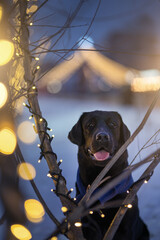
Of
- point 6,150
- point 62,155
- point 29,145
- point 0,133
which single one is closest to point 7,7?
point 0,133

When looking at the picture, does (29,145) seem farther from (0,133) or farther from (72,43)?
(72,43)

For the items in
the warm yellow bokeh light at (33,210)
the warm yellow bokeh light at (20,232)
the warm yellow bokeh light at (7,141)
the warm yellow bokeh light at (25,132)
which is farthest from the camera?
the warm yellow bokeh light at (25,132)

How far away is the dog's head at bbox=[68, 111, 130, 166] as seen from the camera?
173 centimetres

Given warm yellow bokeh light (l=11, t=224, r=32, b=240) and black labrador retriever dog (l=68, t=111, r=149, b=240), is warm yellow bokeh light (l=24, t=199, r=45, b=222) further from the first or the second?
black labrador retriever dog (l=68, t=111, r=149, b=240)

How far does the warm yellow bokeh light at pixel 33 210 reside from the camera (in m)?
1.83

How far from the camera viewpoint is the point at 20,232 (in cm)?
163

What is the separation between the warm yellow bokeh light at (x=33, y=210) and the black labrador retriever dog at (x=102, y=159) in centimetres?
33

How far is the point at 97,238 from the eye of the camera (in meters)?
1.68

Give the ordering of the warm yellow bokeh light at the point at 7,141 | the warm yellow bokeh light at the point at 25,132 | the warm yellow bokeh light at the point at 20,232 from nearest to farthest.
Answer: the warm yellow bokeh light at the point at 20,232
the warm yellow bokeh light at the point at 7,141
the warm yellow bokeh light at the point at 25,132

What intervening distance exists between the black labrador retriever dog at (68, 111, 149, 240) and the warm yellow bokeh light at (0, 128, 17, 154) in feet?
1.35

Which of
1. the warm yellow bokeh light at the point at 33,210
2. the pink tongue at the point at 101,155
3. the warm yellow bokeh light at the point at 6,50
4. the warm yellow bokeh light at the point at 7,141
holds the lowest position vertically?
the warm yellow bokeh light at the point at 33,210

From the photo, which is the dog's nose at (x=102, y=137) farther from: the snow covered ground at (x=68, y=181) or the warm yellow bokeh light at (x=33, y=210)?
the warm yellow bokeh light at (x=33, y=210)

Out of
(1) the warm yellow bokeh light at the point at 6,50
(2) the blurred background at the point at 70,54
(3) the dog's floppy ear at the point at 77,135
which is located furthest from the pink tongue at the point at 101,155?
(1) the warm yellow bokeh light at the point at 6,50

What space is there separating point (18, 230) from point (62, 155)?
0.74 metres
